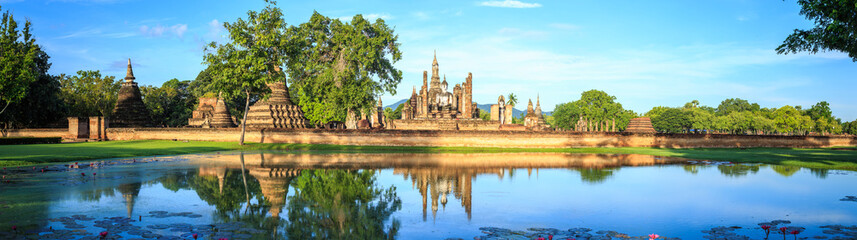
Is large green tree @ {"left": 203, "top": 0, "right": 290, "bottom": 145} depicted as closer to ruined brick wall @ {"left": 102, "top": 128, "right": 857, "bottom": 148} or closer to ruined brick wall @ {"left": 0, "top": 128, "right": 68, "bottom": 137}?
ruined brick wall @ {"left": 102, "top": 128, "right": 857, "bottom": 148}

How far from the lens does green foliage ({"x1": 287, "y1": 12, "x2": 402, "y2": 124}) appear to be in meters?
40.8

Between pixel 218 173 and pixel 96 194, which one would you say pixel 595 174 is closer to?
pixel 218 173

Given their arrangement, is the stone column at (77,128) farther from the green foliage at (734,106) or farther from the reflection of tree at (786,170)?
the green foliage at (734,106)

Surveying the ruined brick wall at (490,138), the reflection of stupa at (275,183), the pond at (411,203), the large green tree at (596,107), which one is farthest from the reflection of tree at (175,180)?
the large green tree at (596,107)

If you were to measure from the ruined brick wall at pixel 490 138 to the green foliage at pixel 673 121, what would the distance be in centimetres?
7397

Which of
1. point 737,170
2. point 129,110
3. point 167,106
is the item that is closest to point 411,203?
point 737,170

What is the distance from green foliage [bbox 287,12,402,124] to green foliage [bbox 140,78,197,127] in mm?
29653

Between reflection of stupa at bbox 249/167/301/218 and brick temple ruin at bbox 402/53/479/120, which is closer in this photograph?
reflection of stupa at bbox 249/167/301/218

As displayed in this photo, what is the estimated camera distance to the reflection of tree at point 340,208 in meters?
7.47

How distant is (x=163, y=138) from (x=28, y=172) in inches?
921

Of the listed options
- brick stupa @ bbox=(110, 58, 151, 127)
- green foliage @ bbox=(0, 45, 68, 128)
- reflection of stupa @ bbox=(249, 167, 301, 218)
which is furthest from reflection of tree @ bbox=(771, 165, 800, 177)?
green foliage @ bbox=(0, 45, 68, 128)

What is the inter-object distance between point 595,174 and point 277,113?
30.3m

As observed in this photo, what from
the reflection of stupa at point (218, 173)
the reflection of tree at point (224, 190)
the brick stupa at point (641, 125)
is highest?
the brick stupa at point (641, 125)

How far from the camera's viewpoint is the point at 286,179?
1412 cm
